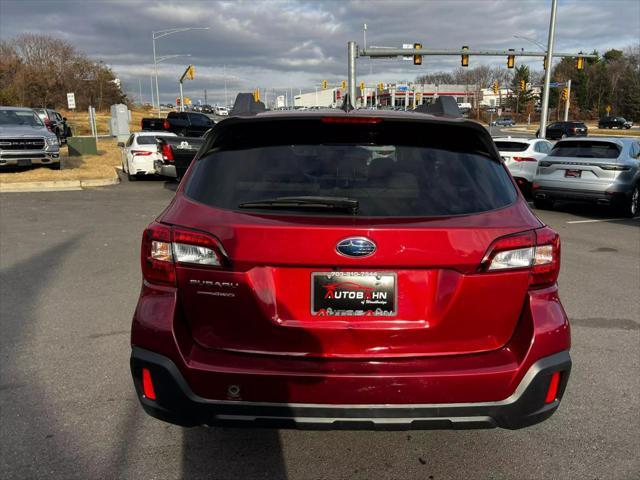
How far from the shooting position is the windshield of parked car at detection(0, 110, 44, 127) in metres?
17.4

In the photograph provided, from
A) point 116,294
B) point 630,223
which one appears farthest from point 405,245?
point 630,223

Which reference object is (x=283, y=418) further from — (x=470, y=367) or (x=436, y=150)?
(x=436, y=150)

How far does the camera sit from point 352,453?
2.99 metres

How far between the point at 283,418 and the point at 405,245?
2.92 feet

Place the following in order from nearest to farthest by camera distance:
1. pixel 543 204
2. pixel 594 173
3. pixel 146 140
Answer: pixel 594 173
pixel 543 204
pixel 146 140

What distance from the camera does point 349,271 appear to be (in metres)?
2.30

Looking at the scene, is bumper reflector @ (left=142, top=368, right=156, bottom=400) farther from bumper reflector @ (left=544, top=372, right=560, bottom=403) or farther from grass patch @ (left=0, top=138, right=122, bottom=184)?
grass patch @ (left=0, top=138, right=122, bottom=184)

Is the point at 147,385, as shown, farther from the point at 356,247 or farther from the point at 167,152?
the point at 167,152

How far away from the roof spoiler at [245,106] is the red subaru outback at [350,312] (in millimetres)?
690

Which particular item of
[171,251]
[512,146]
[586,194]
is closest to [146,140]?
[512,146]

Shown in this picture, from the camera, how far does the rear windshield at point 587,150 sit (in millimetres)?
11570

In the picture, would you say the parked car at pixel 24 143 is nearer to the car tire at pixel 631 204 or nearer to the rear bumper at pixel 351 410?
the car tire at pixel 631 204

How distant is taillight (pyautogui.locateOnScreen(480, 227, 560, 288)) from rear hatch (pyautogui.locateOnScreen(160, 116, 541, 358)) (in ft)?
0.13

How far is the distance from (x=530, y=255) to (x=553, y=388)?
0.62m
